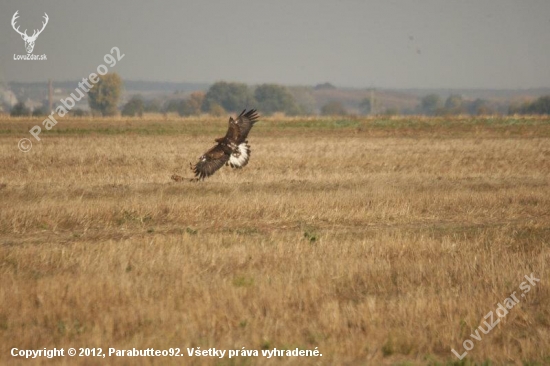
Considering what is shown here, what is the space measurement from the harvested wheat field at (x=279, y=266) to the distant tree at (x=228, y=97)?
94927mm

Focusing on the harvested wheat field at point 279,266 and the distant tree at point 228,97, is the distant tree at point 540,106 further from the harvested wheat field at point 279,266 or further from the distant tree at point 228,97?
the harvested wheat field at point 279,266

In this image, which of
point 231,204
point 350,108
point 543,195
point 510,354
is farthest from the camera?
point 350,108

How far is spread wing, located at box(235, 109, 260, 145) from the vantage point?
1644 centimetres

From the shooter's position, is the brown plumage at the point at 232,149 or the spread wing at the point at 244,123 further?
the spread wing at the point at 244,123

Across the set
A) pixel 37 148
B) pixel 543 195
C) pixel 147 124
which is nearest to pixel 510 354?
pixel 543 195

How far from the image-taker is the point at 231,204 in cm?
1355

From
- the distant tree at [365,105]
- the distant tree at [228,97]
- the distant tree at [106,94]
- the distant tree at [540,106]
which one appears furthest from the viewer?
the distant tree at [365,105]

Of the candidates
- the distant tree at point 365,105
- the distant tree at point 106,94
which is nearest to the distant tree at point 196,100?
the distant tree at point 106,94

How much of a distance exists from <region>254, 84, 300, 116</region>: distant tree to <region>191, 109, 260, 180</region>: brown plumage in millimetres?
101344

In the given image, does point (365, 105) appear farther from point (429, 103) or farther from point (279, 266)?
point (279, 266)

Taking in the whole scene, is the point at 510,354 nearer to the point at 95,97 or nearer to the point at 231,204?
the point at 231,204

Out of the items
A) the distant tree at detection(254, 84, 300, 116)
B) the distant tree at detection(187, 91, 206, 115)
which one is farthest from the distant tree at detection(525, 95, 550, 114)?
the distant tree at detection(187, 91, 206, 115)

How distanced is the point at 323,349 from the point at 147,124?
129ft

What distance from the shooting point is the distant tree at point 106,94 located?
343 feet
